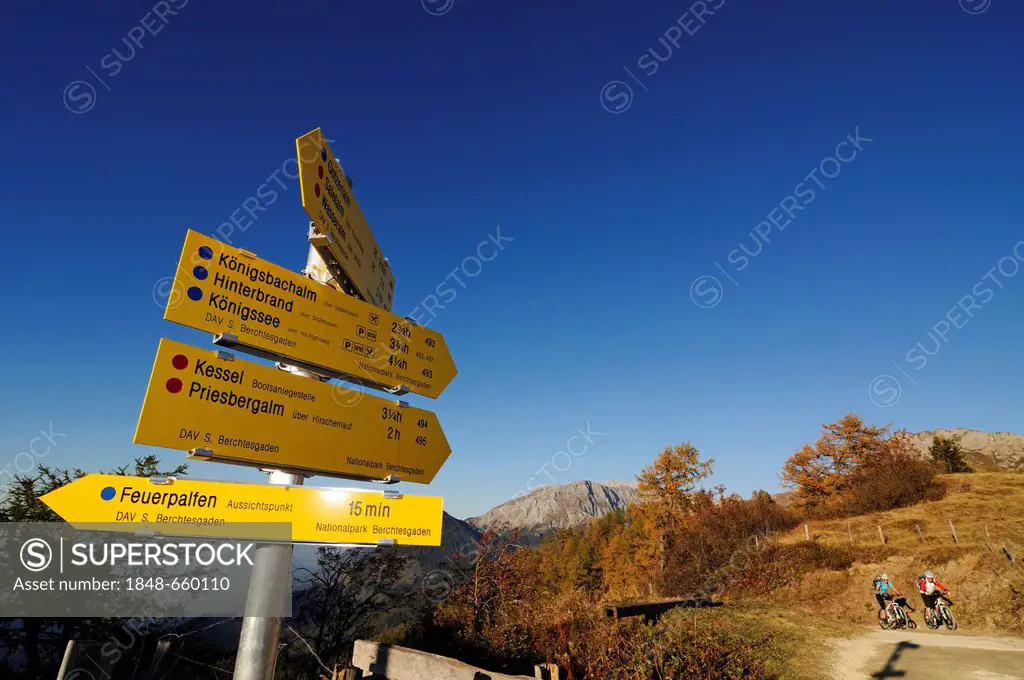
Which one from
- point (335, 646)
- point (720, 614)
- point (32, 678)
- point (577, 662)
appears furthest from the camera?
point (720, 614)

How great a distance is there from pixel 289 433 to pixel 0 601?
9.85m

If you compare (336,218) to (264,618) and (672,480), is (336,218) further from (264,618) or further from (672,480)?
(672,480)

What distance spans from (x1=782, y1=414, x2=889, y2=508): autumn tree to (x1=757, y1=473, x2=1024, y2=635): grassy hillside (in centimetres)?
1326

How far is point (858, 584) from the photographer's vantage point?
21.0 meters

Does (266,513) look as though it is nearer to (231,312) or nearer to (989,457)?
(231,312)

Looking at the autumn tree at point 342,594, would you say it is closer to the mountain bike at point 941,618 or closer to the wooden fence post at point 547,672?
the wooden fence post at point 547,672

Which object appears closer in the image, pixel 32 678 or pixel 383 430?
pixel 383 430

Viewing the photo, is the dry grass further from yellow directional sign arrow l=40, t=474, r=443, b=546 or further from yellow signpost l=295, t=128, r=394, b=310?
yellow signpost l=295, t=128, r=394, b=310

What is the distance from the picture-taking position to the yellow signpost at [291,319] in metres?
3.35

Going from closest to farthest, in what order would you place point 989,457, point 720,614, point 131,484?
point 131,484 < point 720,614 < point 989,457

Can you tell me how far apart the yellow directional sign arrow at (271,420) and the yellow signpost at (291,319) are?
0.21 metres

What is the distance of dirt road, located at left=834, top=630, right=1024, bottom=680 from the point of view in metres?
11.1

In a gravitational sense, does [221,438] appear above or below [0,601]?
above

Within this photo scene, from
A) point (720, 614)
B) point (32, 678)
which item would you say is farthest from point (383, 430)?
point (720, 614)
